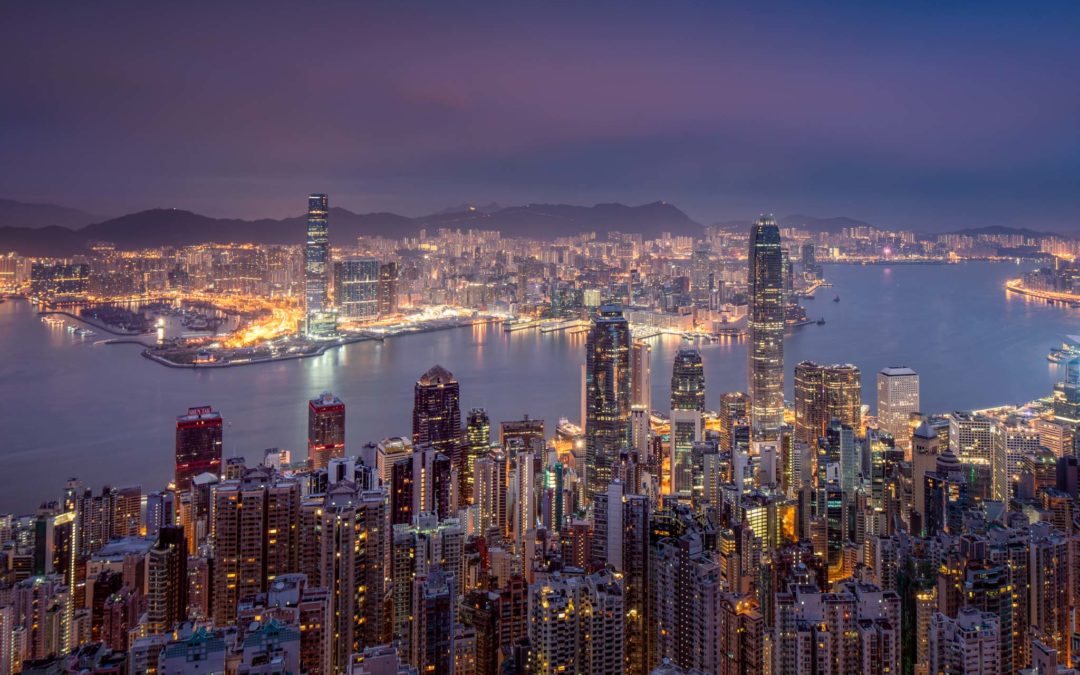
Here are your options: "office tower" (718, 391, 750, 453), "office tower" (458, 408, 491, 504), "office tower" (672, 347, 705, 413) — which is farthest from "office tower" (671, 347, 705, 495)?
"office tower" (458, 408, 491, 504)

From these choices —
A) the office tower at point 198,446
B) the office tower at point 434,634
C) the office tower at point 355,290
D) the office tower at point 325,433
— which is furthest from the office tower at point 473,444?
the office tower at point 355,290

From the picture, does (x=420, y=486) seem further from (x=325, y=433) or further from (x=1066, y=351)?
(x=1066, y=351)

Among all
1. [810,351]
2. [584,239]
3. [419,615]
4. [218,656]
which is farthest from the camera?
[584,239]

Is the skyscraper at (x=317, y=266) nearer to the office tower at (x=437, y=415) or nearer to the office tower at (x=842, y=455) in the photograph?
the office tower at (x=437, y=415)

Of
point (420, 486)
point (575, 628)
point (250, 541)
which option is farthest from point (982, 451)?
point (250, 541)

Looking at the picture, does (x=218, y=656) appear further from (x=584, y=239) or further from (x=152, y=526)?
(x=584, y=239)

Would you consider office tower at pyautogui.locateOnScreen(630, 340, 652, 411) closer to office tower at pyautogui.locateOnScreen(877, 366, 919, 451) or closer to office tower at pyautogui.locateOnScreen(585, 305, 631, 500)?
office tower at pyautogui.locateOnScreen(585, 305, 631, 500)

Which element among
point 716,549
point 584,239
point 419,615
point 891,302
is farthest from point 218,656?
point 584,239
